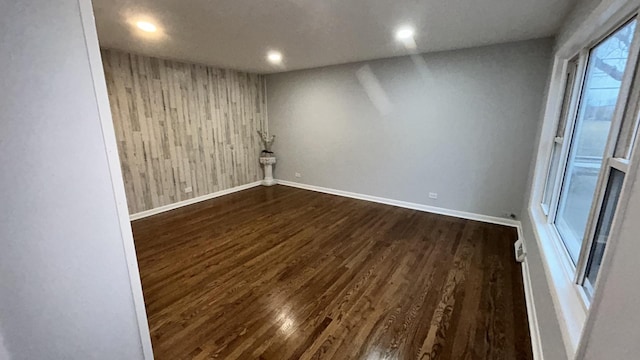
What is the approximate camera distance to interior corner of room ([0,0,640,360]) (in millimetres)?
812

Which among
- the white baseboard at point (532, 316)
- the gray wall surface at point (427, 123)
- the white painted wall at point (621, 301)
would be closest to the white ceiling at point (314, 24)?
the gray wall surface at point (427, 123)

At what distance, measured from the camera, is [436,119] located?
3.93 metres

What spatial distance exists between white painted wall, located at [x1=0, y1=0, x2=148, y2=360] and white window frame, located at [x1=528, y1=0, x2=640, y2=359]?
5.61 feet

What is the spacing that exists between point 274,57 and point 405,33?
1.98 metres

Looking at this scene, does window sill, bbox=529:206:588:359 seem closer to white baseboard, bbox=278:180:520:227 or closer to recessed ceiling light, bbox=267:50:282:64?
white baseboard, bbox=278:180:520:227

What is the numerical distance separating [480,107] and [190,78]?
15.0ft

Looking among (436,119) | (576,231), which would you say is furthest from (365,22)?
(576,231)

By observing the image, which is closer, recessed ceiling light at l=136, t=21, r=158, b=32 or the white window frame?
the white window frame

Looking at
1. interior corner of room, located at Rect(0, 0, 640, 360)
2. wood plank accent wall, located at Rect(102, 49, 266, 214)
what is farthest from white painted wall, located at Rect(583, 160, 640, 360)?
wood plank accent wall, located at Rect(102, 49, 266, 214)

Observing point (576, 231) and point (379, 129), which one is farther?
point (379, 129)

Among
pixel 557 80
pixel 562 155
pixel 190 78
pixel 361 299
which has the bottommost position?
pixel 361 299

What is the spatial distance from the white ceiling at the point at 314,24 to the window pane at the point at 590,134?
678 mm

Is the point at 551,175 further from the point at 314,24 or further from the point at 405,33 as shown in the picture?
the point at 314,24

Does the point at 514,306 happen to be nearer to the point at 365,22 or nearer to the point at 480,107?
the point at 480,107
